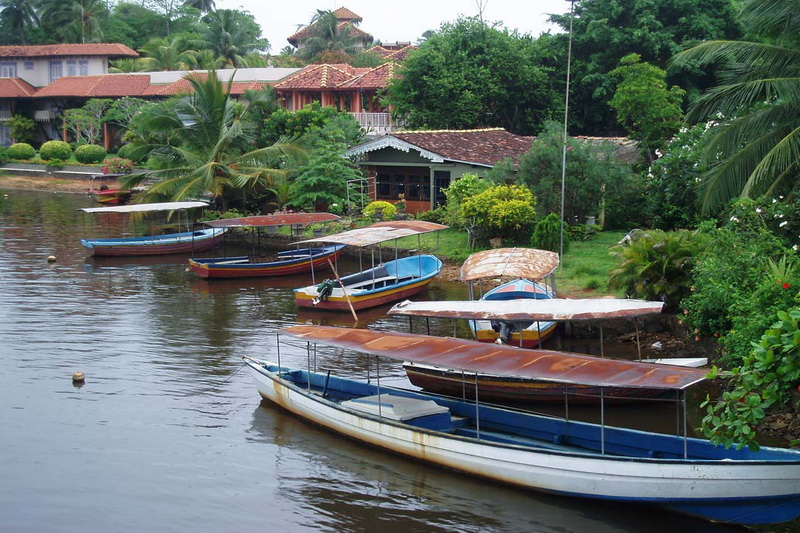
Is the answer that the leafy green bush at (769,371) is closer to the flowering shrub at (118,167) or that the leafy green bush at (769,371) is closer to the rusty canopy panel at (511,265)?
the rusty canopy panel at (511,265)

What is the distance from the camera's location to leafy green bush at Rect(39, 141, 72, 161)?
5269 centimetres

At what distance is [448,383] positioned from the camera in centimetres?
1525

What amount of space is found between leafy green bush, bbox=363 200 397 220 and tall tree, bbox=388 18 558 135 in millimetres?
8027

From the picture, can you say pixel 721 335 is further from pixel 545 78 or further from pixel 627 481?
pixel 545 78

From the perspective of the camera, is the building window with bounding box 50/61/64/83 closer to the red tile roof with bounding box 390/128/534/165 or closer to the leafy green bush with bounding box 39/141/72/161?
the leafy green bush with bounding box 39/141/72/161

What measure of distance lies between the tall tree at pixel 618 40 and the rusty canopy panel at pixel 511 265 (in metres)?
19.8

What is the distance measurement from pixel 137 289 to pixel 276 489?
14507 millimetres

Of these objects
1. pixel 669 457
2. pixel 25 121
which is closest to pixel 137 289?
pixel 669 457

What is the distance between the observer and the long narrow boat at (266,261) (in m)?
26.1

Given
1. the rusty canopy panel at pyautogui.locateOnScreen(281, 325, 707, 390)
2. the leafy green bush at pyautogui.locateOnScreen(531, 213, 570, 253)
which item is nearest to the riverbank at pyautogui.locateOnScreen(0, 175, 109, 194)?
the leafy green bush at pyautogui.locateOnScreen(531, 213, 570, 253)

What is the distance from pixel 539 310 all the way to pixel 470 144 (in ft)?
59.1

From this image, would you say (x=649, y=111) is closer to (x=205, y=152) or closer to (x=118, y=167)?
(x=205, y=152)

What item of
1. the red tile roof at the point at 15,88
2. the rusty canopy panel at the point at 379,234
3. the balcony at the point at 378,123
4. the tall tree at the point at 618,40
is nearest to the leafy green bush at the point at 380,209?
the rusty canopy panel at the point at 379,234

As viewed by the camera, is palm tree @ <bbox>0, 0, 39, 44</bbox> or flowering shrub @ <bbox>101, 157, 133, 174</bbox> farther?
palm tree @ <bbox>0, 0, 39, 44</bbox>
